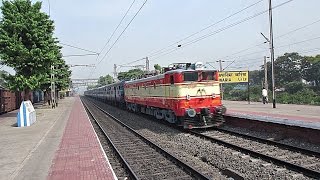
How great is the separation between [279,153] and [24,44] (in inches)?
837

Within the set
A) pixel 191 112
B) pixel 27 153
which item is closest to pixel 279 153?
pixel 191 112

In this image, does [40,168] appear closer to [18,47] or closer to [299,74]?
[18,47]

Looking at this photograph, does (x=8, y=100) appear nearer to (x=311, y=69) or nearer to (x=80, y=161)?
(x=80, y=161)

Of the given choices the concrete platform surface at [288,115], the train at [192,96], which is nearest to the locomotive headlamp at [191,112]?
the train at [192,96]

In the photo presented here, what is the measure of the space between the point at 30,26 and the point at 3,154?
16.5 m

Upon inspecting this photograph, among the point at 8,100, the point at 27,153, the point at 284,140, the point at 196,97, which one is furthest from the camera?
the point at 8,100

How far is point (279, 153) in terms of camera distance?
10.7 metres

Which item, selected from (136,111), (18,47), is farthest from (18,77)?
(136,111)

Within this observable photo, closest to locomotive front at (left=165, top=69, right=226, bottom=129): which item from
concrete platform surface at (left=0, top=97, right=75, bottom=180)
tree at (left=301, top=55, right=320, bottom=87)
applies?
concrete platform surface at (left=0, top=97, right=75, bottom=180)

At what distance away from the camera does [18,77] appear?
25828 millimetres

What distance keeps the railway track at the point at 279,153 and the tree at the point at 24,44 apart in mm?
15963

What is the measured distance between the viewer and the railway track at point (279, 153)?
8.80 m

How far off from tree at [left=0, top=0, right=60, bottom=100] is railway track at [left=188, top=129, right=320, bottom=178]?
15963 mm

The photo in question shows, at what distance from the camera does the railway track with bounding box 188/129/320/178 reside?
28.9 ft
